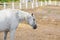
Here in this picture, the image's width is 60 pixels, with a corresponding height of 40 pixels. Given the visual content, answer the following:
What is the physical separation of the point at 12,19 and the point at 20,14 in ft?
1.08

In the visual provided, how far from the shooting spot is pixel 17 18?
8.93 m

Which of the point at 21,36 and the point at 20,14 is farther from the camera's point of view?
the point at 21,36

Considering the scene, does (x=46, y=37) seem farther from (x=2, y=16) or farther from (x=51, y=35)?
(x=2, y=16)

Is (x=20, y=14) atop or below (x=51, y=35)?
atop

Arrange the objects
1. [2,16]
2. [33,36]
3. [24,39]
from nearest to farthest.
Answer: [2,16]
[24,39]
[33,36]

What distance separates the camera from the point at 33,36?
37.7 ft

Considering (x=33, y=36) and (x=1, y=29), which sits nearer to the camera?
(x=1, y=29)

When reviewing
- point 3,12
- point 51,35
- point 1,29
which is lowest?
point 51,35

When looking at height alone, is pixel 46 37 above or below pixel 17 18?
below

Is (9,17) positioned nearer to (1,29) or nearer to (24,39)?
(1,29)

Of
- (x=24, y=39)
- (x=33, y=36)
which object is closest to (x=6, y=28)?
(x=24, y=39)

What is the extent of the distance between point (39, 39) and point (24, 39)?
617 millimetres

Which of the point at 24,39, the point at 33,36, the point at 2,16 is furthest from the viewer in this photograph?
the point at 33,36

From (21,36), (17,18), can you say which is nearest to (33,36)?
(21,36)
